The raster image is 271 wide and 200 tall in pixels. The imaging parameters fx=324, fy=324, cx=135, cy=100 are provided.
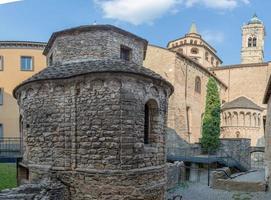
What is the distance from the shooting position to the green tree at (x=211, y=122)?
90.0 ft

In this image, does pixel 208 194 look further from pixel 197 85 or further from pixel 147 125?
pixel 197 85

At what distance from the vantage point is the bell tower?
56.0m

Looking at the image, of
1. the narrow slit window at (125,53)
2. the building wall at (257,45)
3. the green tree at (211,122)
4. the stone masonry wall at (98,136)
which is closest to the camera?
the stone masonry wall at (98,136)

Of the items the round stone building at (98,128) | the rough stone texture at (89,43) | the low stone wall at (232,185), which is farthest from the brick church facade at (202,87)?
the round stone building at (98,128)

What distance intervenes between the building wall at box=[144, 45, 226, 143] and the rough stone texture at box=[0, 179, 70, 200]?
17.6 m

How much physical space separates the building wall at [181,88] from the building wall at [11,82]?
10.4 m

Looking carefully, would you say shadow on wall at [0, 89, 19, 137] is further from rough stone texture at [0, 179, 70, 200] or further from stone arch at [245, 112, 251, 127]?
stone arch at [245, 112, 251, 127]

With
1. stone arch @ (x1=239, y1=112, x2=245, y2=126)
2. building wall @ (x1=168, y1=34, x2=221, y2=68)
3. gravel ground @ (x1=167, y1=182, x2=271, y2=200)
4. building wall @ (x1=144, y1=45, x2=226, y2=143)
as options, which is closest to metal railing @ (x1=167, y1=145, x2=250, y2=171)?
building wall @ (x1=144, y1=45, x2=226, y2=143)

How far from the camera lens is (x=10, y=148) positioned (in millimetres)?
19828

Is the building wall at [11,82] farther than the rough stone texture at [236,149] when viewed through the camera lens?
No

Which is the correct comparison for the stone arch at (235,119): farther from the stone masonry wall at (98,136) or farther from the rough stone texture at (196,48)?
the stone masonry wall at (98,136)

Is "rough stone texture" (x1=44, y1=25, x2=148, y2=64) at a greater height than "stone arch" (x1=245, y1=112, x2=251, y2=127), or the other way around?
"rough stone texture" (x1=44, y1=25, x2=148, y2=64)

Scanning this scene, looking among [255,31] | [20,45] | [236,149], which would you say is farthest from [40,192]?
[255,31]

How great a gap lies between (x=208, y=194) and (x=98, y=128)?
8512 millimetres
